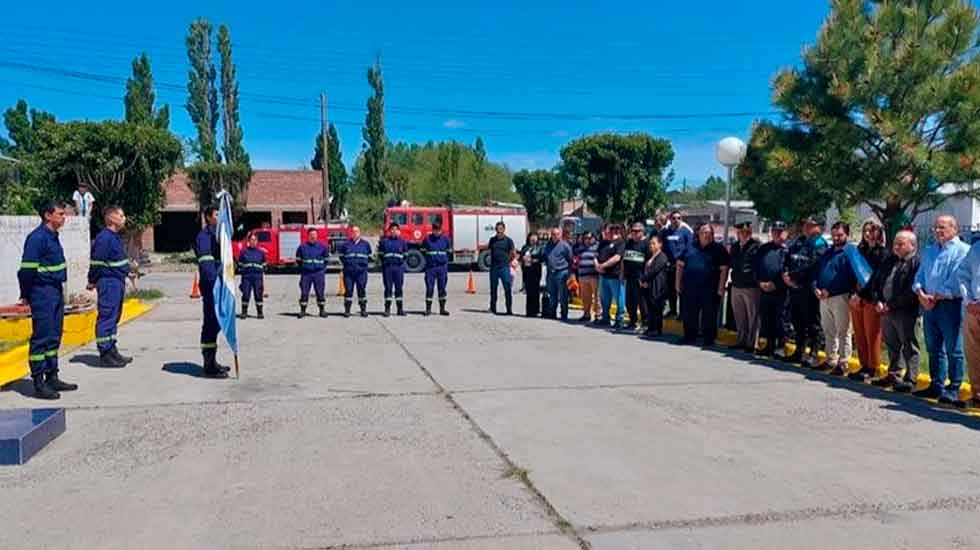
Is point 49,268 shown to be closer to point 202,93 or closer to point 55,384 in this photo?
point 55,384

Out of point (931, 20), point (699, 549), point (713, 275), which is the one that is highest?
point (931, 20)

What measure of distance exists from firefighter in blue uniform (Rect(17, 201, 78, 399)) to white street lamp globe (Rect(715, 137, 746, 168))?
877cm

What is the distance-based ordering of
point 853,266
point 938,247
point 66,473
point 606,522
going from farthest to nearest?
point 853,266 → point 938,247 → point 66,473 → point 606,522

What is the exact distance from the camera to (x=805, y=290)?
10023mm

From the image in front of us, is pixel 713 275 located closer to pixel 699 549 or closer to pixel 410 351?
pixel 410 351

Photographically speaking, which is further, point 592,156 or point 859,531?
point 592,156

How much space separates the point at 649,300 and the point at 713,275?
142cm

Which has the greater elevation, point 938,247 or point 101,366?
point 938,247

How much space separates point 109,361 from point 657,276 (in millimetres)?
7714

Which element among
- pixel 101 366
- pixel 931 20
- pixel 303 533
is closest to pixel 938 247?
pixel 931 20

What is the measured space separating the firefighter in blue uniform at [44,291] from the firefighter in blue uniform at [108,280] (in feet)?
4.56

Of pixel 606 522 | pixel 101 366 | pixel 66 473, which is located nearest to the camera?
pixel 606 522

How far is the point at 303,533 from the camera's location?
180 inches

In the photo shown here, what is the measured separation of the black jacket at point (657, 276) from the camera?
496 inches
